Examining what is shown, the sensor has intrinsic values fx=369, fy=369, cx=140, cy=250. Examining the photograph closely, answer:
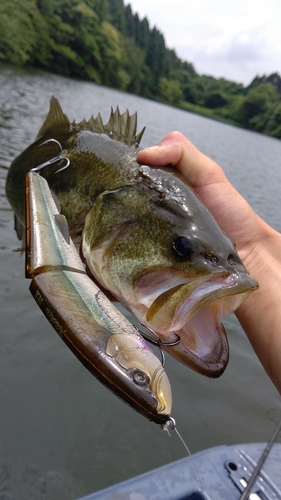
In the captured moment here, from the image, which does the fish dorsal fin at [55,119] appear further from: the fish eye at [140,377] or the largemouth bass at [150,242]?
the fish eye at [140,377]

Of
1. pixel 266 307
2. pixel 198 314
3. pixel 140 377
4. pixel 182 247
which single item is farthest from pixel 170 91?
pixel 140 377

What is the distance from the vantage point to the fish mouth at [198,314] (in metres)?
1.52

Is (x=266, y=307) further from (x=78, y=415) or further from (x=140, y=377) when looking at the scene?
(x=78, y=415)

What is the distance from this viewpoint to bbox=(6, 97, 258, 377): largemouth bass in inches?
61.9

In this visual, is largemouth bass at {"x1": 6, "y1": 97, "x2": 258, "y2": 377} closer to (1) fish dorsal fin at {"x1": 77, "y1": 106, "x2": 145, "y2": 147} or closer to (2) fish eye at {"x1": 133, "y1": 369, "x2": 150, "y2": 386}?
(1) fish dorsal fin at {"x1": 77, "y1": 106, "x2": 145, "y2": 147}

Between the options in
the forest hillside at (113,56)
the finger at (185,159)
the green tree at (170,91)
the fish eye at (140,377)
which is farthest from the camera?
the green tree at (170,91)

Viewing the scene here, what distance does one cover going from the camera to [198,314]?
171 cm

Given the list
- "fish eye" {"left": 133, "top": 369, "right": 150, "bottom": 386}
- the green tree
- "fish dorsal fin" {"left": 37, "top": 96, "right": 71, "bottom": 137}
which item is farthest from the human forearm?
the green tree

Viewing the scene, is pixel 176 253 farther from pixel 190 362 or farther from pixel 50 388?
pixel 50 388

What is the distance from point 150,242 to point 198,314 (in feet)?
1.38

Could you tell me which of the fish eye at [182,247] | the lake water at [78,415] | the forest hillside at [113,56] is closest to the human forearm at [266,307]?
the fish eye at [182,247]

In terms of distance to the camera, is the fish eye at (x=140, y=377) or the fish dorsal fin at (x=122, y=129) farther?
the fish dorsal fin at (x=122, y=129)

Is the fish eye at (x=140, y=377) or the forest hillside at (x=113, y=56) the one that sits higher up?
the forest hillside at (x=113, y=56)

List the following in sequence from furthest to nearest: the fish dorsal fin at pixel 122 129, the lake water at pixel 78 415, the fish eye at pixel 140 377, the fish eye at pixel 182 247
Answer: the lake water at pixel 78 415 < the fish dorsal fin at pixel 122 129 < the fish eye at pixel 182 247 < the fish eye at pixel 140 377
